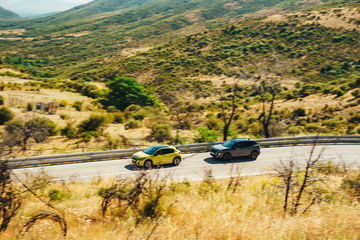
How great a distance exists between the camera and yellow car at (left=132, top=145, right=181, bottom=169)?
690 inches

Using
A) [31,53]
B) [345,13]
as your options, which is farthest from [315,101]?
[31,53]

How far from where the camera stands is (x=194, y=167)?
18109mm

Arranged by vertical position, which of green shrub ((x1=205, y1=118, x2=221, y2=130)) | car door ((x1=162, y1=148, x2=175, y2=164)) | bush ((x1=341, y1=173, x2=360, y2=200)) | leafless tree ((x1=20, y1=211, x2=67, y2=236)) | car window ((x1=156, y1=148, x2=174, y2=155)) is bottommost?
green shrub ((x1=205, y1=118, x2=221, y2=130))

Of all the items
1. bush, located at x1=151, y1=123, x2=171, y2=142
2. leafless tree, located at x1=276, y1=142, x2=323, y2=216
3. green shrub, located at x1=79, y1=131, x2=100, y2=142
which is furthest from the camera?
bush, located at x1=151, y1=123, x2=171, y2=142

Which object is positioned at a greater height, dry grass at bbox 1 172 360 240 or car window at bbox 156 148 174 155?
dry grass at bbox 1 172 360 240

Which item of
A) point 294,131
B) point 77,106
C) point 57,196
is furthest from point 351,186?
point 77,106

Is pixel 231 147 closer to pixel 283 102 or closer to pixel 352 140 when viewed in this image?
pixel 352 140

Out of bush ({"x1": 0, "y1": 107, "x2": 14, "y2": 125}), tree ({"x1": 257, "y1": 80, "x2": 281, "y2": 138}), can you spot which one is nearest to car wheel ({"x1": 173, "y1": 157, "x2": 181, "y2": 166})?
tree ({"x1": 257, "y1": 80, "x2": 281, "y2": 138})

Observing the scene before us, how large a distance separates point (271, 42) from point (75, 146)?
62069mm

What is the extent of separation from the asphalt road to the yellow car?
43 cm

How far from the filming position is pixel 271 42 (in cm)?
7219

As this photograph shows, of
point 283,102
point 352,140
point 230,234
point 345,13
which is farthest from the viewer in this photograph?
point 345,13

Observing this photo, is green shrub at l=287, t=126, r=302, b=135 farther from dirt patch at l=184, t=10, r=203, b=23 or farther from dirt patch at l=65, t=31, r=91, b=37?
dirt patch at l=65, t=31, r=91, b=37

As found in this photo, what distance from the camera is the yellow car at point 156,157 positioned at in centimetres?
1752
